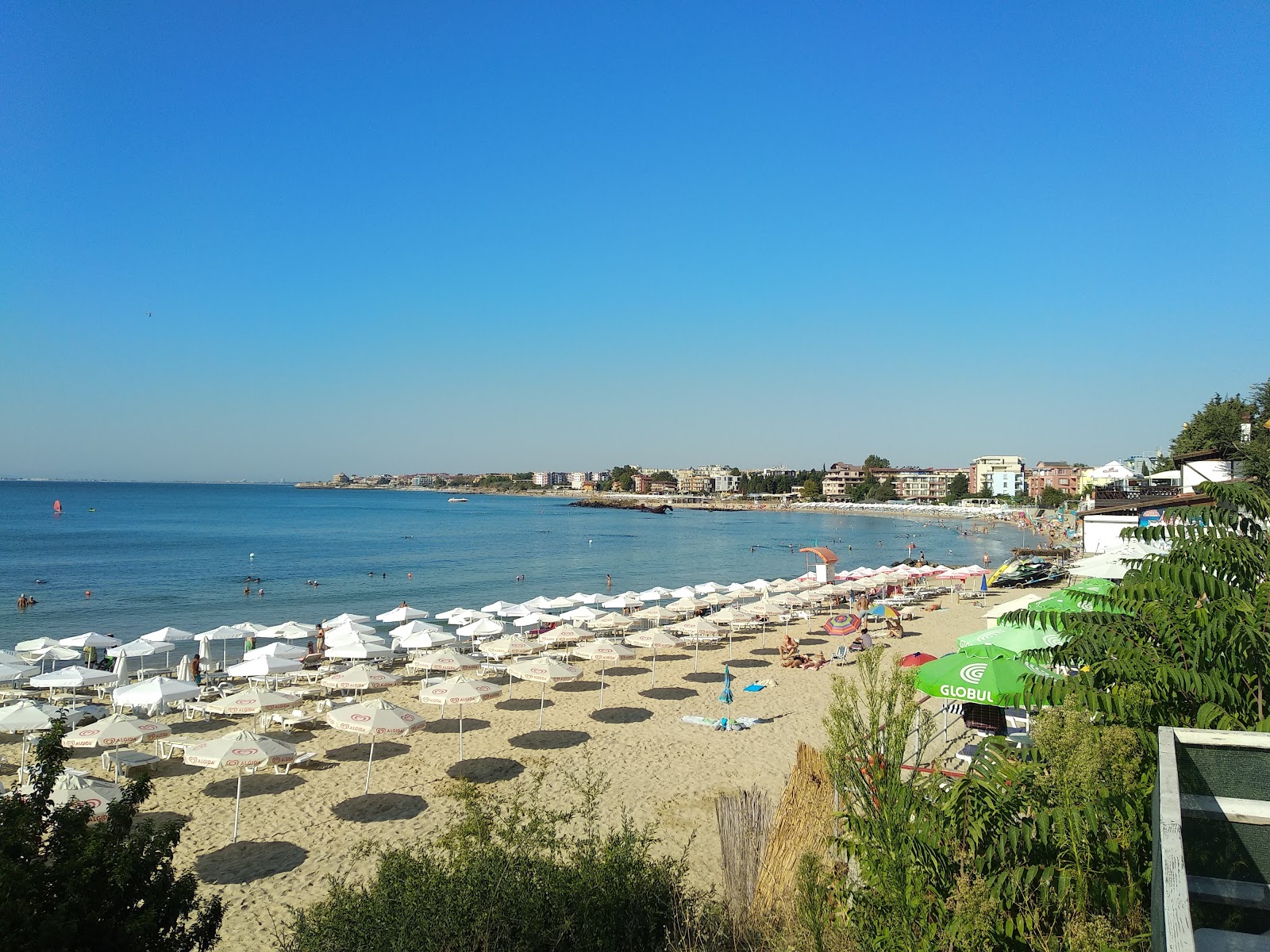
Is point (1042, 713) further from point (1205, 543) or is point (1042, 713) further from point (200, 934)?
point (200, 934)

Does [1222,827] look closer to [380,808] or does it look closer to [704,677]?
[380,808]

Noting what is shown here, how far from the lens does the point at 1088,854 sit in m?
3.93

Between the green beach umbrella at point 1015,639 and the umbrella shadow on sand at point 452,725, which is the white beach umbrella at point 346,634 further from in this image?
the green beach umbrella at point 1015,639

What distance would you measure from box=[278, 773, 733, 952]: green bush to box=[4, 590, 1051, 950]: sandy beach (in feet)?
2.24

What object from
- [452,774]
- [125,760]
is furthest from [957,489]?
[125,760]

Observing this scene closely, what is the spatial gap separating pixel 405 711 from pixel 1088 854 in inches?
427

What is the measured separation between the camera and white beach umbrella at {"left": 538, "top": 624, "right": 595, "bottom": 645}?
2008 centimetres

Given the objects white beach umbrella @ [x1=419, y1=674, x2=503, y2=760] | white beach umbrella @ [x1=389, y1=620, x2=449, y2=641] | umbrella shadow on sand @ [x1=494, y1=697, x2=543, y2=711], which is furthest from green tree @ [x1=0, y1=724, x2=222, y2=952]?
white beach umbrella @ [x1=389, y1=620, x2=449, y2=641]

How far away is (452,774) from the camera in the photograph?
13.3 m

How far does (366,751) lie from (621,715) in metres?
5.35

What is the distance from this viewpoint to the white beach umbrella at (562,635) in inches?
790

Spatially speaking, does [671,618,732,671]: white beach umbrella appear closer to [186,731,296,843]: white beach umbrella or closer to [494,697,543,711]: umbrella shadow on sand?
[494,697,543,711]: umbrella shadow on sand

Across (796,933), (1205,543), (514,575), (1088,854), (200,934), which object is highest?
(1205,543)

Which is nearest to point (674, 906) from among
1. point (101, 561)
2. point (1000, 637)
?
point (1000, 637)
